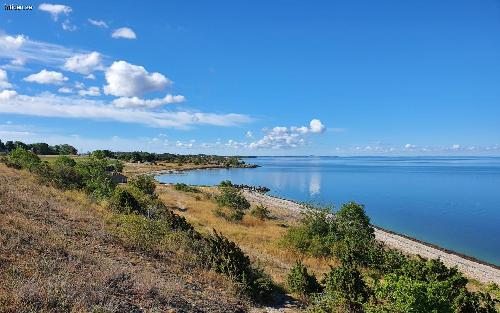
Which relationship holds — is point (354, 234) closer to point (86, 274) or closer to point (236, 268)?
point (236, 268)

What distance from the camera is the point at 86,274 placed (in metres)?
12.3

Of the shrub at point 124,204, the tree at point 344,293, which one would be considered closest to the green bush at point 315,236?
the shrub at point 124,204

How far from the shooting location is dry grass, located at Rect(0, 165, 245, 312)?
10133 mm

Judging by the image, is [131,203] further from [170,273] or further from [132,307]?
[132,307]

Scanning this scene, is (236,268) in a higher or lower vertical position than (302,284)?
higher

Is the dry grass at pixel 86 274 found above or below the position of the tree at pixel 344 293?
above

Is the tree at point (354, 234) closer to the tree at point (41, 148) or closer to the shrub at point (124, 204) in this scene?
the shrub at point (124, 204)

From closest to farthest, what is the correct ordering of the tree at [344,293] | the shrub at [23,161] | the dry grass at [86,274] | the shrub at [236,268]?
the dry grass at [86,274] < the tree at [344,293] < the shrub at [236,268] < the shrub at [23,161]

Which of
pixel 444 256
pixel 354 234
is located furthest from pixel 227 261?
pixel 444 256

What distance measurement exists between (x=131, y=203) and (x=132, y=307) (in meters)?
20.8

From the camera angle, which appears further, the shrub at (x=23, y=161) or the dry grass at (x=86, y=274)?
the shrub at (x=23, y=161)

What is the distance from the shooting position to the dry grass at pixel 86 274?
399 inches

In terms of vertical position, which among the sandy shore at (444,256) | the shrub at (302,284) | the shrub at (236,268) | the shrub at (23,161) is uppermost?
the shrub at (23,161)

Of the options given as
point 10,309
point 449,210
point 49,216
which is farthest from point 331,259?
point 449,210
